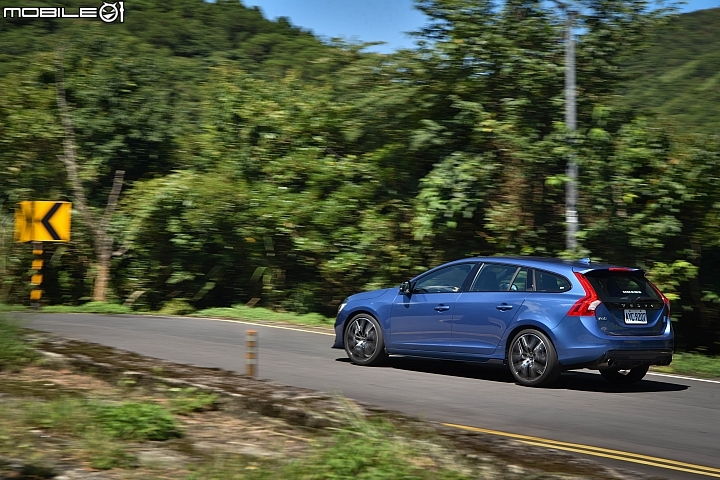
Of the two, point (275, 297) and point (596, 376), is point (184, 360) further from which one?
point (275, 297)

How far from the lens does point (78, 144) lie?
27922mm

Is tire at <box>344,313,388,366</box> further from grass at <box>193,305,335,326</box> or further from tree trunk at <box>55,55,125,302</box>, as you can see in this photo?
tree trunk at <box>55,55,125,302</box>

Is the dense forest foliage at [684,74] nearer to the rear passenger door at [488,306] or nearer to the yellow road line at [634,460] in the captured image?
the rear passenger door at [488,306]

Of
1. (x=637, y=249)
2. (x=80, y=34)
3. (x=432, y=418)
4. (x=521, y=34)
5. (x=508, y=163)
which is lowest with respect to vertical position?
(x=432, y=418)

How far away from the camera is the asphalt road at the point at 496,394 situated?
8664 millimetres

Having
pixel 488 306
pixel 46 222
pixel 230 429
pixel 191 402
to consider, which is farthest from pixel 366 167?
pixel 230 429

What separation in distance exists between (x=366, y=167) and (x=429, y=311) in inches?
371

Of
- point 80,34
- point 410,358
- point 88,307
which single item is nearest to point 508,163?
point 410,358

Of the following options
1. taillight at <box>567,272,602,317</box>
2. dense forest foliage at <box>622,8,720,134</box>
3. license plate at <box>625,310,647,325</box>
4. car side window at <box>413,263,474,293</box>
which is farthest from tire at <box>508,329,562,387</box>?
dense forest foliage at <box>622,8,720,134</box>

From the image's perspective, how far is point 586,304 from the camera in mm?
11312

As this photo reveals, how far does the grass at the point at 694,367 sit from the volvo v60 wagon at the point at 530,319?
1606 mm

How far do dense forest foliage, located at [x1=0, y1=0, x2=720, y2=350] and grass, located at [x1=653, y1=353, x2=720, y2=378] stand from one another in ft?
7.52

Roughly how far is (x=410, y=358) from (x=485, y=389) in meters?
3.22

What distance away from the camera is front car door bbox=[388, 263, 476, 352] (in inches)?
495
